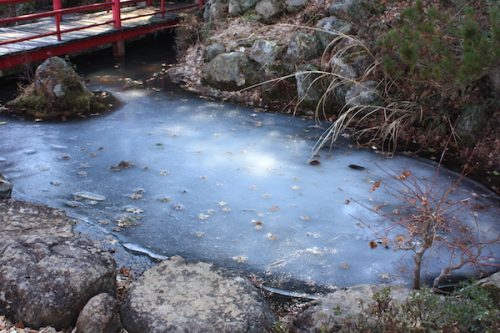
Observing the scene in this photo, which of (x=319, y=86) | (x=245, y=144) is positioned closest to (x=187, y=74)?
(x=319, y=86)

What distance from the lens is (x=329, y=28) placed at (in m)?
9.66

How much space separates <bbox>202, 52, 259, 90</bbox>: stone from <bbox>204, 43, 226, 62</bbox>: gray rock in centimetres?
25

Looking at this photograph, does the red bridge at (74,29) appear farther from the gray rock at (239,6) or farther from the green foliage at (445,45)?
the green foliage at (445,45)

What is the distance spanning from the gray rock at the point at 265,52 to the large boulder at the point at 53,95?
125 inches

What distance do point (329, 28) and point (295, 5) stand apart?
1370 millimetres

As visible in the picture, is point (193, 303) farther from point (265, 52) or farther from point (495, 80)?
point (265, 52)

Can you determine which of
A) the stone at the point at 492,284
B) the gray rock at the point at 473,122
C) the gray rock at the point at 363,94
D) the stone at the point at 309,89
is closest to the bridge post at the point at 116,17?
the stone at the point at 309,89

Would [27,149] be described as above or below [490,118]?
below

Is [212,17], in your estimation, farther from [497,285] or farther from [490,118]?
[497,285]

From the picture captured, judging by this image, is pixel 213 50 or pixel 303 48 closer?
pixel 303 48

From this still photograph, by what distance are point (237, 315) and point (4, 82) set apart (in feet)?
28.0

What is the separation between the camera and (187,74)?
36.9 ft

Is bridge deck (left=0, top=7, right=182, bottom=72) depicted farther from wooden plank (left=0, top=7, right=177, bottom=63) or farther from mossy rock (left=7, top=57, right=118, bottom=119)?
mossy rock (left=7, top=57, right=118, bottom=119)

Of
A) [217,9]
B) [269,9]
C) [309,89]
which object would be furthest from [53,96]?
[217,9]
